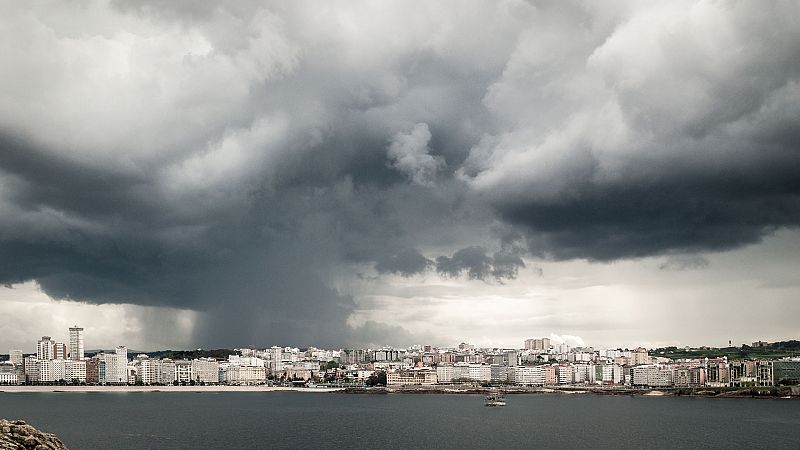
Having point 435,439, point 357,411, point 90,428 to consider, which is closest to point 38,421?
point 90,428

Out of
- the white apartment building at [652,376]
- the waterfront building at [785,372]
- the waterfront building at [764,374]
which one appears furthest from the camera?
the white apartment building at [652,376]

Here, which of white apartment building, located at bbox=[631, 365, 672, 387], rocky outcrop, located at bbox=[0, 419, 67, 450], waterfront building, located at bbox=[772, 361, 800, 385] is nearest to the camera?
rocky outcrop, located at bbox=[0, 419, 67, 450]

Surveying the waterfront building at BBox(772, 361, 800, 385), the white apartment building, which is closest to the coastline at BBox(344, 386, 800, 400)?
the waterfront building at BBox(772, 361, 800, 385)

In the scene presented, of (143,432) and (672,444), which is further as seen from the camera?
(143,432)

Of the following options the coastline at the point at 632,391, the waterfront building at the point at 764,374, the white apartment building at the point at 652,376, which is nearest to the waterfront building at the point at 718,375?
the waterfront building at the point at 764,374

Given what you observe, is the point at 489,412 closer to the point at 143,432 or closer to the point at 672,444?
the point at 672,444

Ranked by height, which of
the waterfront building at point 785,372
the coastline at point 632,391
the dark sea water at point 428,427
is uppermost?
the dark sea water at point 428,427

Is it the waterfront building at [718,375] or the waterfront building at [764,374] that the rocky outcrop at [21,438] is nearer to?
the waterfront building at [764,374]

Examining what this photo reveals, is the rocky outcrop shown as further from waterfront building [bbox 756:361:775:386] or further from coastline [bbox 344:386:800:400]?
waterfront building [bbox 756:361:775:386]

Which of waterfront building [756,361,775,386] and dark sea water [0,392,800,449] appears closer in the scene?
dark sea water [0,392,800,449]
